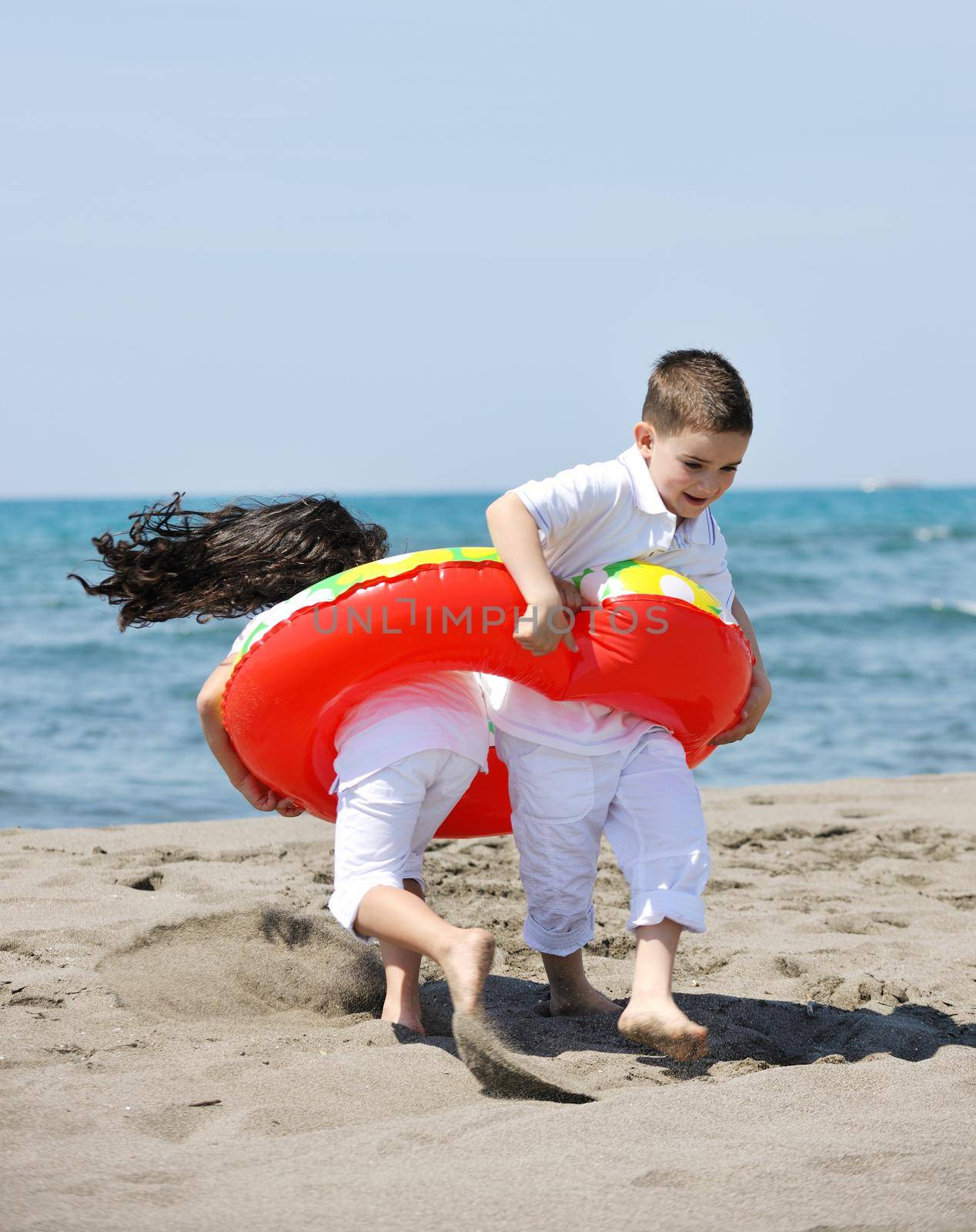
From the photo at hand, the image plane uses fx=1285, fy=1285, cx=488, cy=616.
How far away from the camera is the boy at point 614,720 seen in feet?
8.63

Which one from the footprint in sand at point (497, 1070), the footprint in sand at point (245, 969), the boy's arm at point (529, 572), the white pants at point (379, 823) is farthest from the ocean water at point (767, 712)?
the footprint in sand at point (497, 1070)

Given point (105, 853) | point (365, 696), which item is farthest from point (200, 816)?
point (365, 696)

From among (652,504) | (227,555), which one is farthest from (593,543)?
(227,555)

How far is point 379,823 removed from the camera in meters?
2.68

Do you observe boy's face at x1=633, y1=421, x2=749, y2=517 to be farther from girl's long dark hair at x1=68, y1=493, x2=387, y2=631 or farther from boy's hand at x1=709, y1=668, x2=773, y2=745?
girl's long dark hair at x1=68, y1=493, x2=387, y2=631

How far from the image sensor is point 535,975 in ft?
10.8

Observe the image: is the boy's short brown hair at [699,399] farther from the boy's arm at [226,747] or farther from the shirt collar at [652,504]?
the boy's arm at [226,747]

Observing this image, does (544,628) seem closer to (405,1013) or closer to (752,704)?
(752,704)

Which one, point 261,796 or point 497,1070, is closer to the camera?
point 497,1070

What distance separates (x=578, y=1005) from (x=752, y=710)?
80 cm

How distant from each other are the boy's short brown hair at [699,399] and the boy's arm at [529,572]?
387 millimetres

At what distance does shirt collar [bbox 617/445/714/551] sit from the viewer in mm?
2762

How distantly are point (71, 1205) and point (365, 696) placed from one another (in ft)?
3.98

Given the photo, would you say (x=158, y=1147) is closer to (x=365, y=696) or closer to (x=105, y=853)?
(x=365, y=696)
